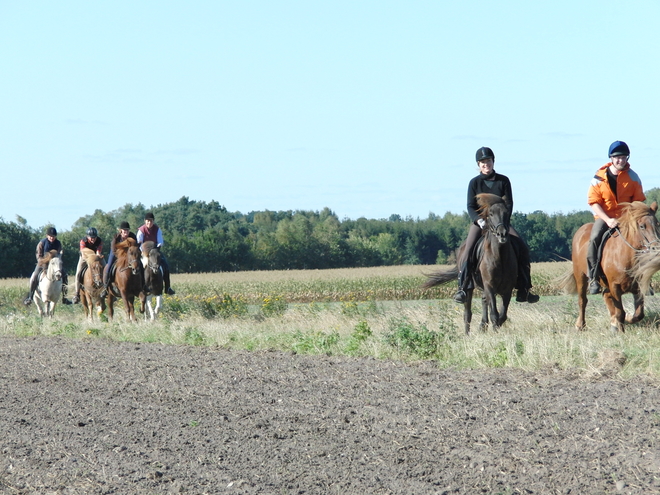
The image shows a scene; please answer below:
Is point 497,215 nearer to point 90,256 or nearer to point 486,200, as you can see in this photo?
point 486,200

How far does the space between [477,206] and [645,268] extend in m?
2.68

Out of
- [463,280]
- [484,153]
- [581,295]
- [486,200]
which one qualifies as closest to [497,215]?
[486,200]

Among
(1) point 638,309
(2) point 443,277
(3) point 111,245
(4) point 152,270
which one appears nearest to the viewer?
(1) point 638,309

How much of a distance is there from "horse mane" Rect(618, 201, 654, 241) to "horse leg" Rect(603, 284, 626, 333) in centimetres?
75

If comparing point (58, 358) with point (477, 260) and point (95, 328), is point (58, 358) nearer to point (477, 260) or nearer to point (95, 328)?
point (95, 328)

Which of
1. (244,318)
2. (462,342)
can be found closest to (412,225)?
(244,318)

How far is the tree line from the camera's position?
6744 cm

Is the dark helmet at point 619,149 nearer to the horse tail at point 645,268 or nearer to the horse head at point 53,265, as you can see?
the horse tail at point 645,268

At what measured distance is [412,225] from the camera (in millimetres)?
121750

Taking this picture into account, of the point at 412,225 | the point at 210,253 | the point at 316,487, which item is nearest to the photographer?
the point at 316,487

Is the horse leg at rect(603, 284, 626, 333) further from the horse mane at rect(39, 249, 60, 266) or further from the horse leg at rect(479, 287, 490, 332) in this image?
the horse mane at rect(39, 249, 60, 266)

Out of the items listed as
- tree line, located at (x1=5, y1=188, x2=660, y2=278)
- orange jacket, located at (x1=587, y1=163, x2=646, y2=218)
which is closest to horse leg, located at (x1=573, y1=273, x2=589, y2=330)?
orange jacket, located at (x1=587, y1=163, x2=646, y2=218)

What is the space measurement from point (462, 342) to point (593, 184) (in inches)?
129

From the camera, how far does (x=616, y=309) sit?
443 inches
